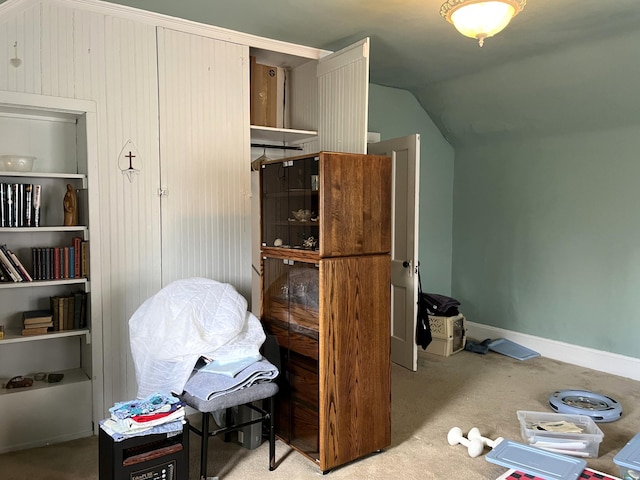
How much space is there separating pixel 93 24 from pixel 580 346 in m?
4.47

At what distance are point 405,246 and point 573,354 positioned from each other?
71.3 inches

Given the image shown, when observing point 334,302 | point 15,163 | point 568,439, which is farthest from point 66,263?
point 568,439

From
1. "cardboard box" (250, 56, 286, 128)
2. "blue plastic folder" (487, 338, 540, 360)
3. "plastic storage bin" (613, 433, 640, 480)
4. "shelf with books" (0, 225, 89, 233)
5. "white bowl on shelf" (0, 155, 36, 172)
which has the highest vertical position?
"cardboard box" (250, 56, 286, 128)

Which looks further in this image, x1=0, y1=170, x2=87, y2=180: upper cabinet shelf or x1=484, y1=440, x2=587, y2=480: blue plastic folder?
x1=0, y1=170, x2=87, y2=180: upper cabinet shelf

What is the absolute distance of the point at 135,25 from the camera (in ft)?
10.3

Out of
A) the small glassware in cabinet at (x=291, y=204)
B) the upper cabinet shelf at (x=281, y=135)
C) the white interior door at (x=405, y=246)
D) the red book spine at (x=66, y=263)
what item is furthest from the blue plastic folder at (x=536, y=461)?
the red book spine at (x=66, y=263)

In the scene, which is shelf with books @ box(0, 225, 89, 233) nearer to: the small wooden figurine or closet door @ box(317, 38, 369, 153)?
the small wooden figurine

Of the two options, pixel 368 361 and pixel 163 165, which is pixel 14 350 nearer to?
pixel 163 165

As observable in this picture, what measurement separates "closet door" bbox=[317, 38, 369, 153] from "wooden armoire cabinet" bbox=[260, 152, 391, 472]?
0.77 metres

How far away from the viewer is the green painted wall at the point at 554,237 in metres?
4.26

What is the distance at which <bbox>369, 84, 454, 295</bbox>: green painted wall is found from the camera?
5113 mm

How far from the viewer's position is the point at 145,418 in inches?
90.7

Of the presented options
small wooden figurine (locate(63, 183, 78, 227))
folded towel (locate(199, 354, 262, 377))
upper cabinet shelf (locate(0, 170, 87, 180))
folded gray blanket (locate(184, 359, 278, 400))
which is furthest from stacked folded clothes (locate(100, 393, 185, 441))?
upper cabinet shelf (locate(0, 170, 87, 180))

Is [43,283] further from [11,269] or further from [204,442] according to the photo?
[204,442]
